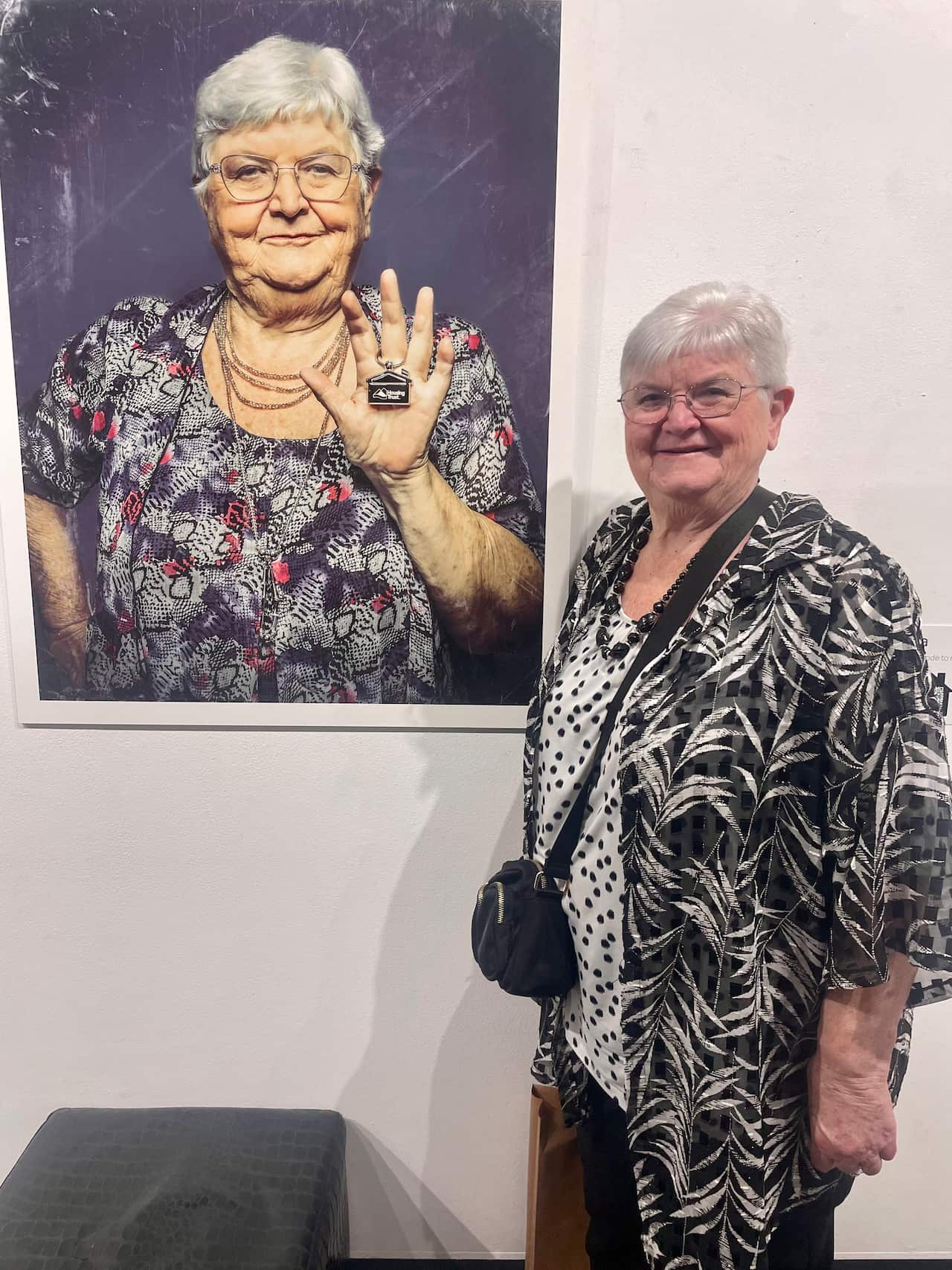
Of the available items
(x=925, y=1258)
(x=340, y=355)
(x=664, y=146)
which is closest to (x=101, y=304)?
(x=340, y=355)

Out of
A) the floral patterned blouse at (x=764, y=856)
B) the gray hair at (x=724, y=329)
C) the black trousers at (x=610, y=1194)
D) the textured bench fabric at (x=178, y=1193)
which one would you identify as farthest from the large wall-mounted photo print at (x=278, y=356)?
the textured bench fabric at (x=178, y=1193)

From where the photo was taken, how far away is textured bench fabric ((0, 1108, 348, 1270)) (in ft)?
3.47

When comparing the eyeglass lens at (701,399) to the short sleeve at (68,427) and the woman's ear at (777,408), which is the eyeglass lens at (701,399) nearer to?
the woman's ear at (777,408)

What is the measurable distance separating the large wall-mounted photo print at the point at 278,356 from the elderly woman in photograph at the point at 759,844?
36cm

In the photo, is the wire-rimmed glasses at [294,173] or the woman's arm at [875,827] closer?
the woman's arm at [875,827]

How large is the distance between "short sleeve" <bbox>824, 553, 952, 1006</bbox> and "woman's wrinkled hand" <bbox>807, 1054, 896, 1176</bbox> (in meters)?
0.12

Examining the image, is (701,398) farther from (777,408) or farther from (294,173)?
(294,173)

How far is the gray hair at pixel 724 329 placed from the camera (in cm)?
83

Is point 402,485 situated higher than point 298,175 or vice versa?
point 298,175

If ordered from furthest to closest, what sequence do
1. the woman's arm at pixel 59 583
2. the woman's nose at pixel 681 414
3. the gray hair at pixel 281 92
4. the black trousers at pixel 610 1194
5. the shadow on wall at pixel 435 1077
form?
the shadow on wall at pixel 435 1077, the woman's arm at pixel 59 583, the gray hair at pixel 281 92, the black trousers at pixel 610 1194, the woman's nose at pixel 681 414

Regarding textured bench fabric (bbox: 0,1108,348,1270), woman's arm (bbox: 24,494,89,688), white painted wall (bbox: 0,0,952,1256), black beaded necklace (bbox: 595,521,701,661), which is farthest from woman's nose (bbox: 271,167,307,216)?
textured bench fabric (bbox: 0,1108,348,1270)

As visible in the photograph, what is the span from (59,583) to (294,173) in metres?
0.74

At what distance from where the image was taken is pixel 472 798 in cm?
128

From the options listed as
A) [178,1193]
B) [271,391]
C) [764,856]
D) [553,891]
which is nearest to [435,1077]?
[178,1193]
